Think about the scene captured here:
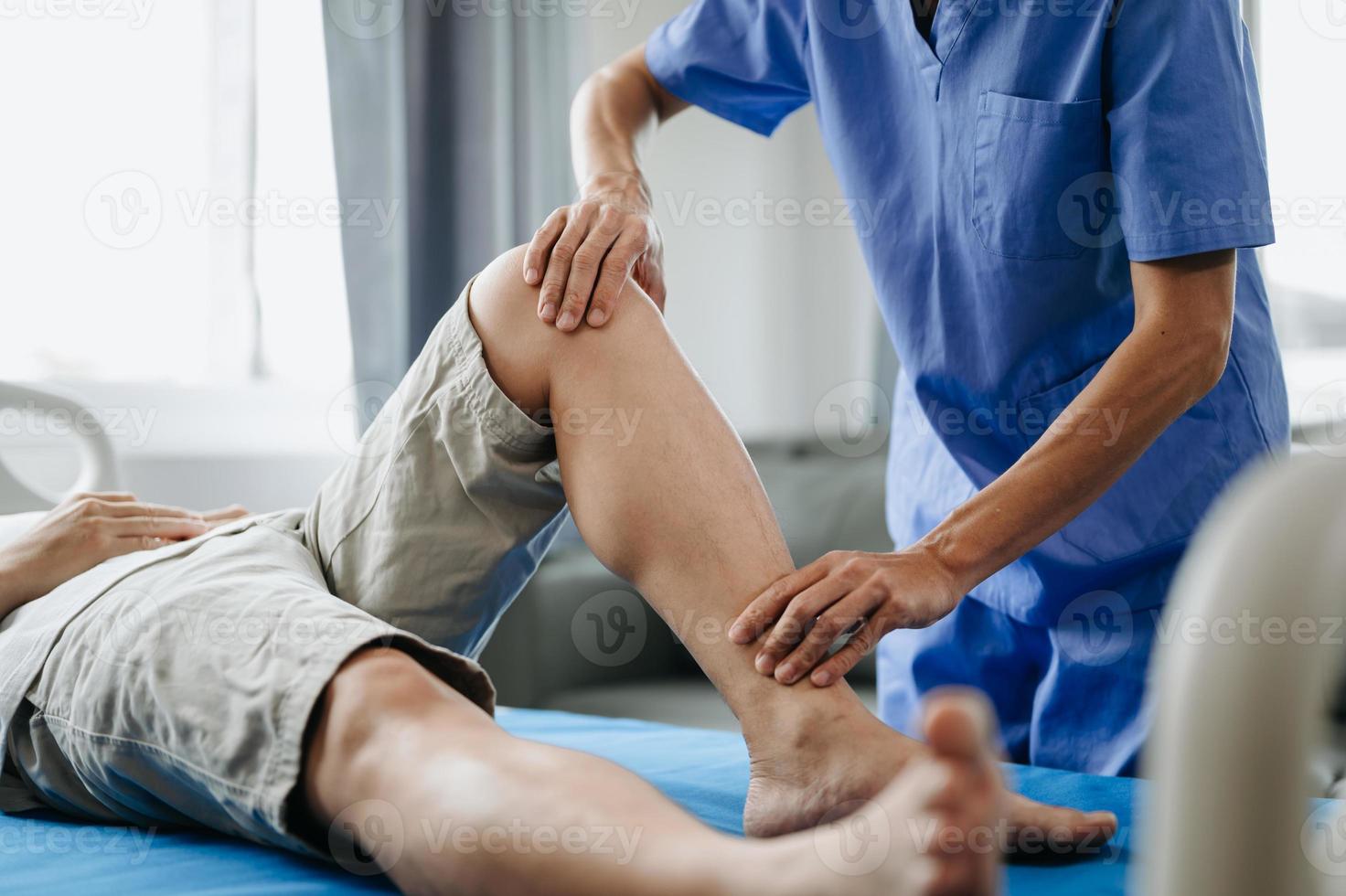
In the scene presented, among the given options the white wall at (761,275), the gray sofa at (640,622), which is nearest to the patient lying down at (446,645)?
the gray sofa at (640,622)

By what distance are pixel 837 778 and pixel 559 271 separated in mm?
467

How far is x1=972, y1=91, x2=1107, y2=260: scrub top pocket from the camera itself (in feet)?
3.45

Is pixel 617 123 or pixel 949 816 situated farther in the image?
pixel 617 123

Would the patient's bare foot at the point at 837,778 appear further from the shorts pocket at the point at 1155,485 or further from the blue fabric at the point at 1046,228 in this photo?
the shorts pocket at the point at 1155,485

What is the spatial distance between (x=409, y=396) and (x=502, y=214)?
1770mm

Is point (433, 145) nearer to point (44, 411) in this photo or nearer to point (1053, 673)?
point (44, 411)

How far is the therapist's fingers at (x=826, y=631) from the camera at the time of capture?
839 mm

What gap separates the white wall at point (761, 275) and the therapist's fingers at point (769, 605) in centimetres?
255

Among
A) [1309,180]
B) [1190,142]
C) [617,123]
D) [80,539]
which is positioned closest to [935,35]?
[1190,142]

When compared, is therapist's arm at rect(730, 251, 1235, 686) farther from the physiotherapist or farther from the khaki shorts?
the khaki shorts

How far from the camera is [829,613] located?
0.84 m

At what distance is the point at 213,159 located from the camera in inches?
96.9

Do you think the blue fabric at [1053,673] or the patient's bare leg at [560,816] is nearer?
the patient's bare leg at [560,816]

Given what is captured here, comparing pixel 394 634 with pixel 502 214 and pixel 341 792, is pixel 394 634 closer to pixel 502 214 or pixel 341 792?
pixel 341 792
